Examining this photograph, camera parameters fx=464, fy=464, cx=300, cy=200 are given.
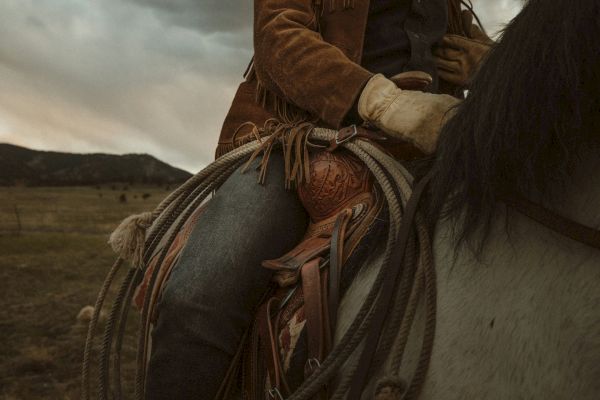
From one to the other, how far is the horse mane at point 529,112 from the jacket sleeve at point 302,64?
47 cm

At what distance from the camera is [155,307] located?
1640mm

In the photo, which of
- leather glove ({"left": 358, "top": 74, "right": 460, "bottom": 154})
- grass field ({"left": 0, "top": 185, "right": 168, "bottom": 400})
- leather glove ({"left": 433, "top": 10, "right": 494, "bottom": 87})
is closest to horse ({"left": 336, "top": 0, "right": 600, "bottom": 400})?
leather glove ({"left": 358, "top": 74, "right": 460, "bottom": 154})

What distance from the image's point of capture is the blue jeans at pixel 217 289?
1433 mm

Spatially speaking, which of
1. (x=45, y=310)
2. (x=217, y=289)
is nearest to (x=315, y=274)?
(x=217, y=289)

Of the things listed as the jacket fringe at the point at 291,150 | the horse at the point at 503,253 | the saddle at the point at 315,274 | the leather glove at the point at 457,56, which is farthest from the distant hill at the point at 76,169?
the horse at the point at 503,253

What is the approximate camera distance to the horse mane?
0.84 meters

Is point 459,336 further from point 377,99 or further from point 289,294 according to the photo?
point 377,99

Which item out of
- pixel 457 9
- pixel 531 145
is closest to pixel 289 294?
pixel 531 145

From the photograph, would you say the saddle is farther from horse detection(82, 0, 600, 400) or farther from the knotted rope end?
the knotted rope end

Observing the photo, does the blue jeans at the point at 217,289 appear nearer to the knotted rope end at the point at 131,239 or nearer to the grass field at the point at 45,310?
the knotted rope end at the point at 131,239

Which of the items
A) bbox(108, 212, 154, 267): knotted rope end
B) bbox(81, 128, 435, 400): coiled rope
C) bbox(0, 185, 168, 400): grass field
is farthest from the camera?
bbox(0, 185, 168, 400): grass field

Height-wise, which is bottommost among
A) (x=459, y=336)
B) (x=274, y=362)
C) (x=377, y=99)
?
(x=274, y=362)

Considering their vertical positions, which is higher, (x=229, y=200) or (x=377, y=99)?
(x=377, y=99)

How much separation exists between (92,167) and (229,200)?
9420 centimetres
